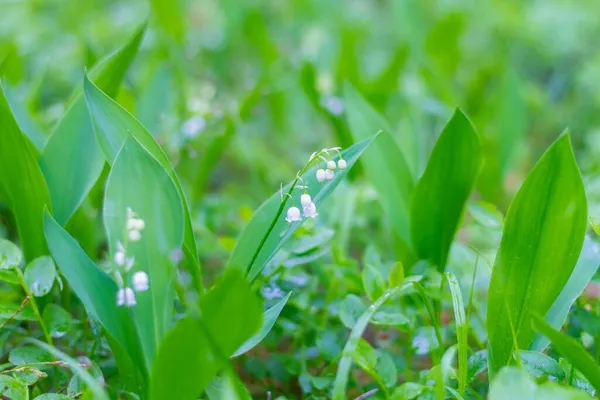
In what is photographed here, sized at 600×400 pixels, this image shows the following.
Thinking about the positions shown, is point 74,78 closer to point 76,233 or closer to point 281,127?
point 281,127

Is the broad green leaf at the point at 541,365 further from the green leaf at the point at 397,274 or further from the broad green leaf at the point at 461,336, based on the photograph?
the green leaf at the point at 397,274

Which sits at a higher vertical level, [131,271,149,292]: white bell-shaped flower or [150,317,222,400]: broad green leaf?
[131,271,149,292]: white bell-shaped flower

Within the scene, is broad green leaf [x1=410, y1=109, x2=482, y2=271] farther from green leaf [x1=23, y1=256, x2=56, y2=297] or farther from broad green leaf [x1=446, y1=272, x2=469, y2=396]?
green leaf [x1=23, y1=256, x2=56, y2=297]

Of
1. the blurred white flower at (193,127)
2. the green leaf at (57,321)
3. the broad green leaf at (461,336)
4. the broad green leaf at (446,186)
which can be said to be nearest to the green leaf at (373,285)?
the broad green leaf at (461,336)

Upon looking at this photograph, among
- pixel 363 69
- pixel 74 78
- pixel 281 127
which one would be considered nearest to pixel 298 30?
pixel 363 69

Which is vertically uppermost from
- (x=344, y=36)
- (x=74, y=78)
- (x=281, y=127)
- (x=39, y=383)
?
(x=344, y=36)

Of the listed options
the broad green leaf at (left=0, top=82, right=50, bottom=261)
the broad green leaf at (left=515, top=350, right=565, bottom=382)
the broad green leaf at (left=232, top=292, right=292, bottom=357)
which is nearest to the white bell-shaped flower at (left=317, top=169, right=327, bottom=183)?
the broad green leaf at (left=232, top=292, right=292, bottom=357)
